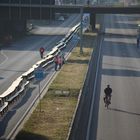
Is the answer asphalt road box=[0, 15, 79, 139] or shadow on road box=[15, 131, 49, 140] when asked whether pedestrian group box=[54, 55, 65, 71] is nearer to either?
asphalt road box=[0, 15, 79, 139]

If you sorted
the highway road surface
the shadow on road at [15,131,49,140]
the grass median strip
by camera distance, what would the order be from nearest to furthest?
1. the shadow on road at [15,131,49,140]
2. the grass median strip
3. the highway road surface

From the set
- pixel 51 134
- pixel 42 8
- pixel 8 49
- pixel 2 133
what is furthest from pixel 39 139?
pixel 42 8

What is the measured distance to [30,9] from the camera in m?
81.2

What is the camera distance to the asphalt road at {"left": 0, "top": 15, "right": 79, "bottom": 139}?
28.5m

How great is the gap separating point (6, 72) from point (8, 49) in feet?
79.1

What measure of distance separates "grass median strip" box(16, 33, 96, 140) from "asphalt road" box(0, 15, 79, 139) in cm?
107

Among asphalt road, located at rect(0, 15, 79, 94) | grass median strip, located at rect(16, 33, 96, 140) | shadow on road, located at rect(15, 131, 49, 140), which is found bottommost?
asphalt road, located at rect(0, 15, 79, 94)

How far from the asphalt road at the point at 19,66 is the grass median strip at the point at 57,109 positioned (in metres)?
1.07

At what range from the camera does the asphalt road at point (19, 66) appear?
28.5 metres

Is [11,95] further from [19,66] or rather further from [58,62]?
[19,66]

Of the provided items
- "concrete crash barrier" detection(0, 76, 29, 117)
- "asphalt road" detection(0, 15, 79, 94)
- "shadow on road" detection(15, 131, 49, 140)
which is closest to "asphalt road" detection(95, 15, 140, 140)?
"shadow on road" detection(15, 131, 49, 140)

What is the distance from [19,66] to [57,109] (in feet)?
73.3

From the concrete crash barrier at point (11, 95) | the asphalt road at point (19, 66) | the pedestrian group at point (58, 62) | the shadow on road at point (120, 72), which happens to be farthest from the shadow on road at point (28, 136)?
the pedestrian group at point (58, 62)

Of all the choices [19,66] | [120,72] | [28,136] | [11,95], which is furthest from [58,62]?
[28,136]
